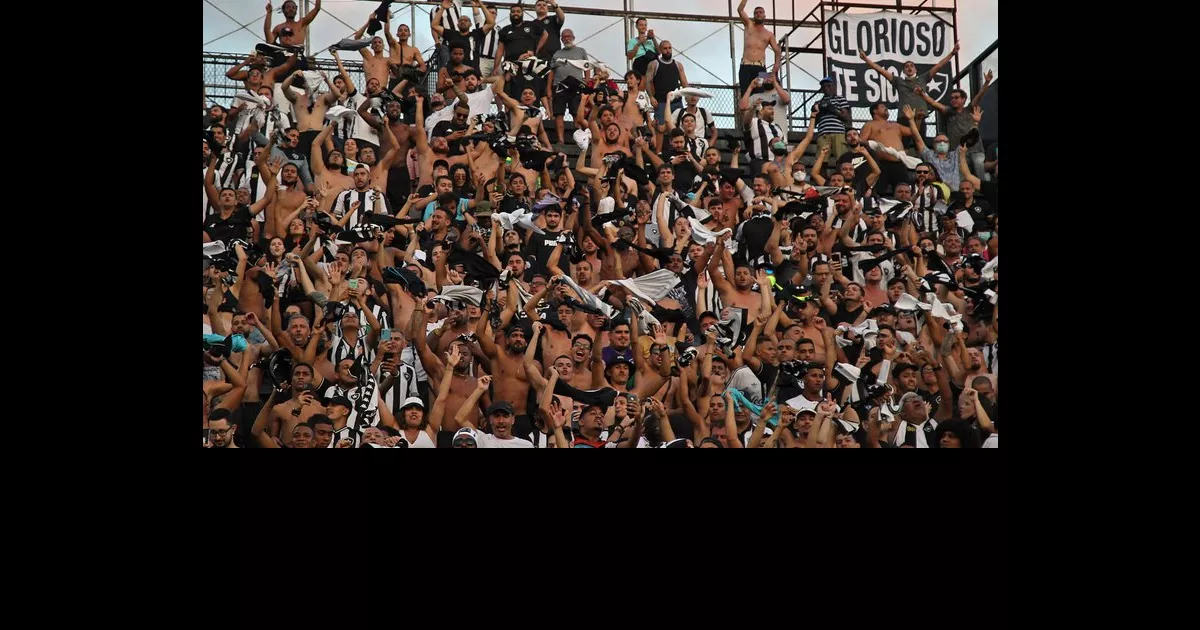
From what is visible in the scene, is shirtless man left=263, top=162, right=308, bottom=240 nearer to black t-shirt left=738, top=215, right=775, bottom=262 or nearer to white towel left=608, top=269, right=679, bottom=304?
white towel left=608, top=269, right=679, bottom=304

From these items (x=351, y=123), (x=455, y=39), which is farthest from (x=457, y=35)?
(x=351, y=123)

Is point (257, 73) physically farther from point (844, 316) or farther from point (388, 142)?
point (844, 316)

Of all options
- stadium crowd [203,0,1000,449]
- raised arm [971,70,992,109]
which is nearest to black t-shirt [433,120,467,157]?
stadium crowd [203,0,1000,449]

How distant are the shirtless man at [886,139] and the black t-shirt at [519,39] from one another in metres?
1.48

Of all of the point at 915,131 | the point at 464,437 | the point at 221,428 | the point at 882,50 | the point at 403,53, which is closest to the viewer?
the point at 221,428

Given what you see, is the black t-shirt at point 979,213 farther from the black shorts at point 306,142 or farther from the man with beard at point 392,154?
the black shorts at point 306,142

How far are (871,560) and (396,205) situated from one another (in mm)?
3127

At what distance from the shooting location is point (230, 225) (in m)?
4.97

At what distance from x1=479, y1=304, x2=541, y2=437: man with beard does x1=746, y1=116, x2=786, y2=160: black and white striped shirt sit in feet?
4.52

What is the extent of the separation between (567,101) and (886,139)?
1407 mm

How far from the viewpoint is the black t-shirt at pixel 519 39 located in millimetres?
5367
